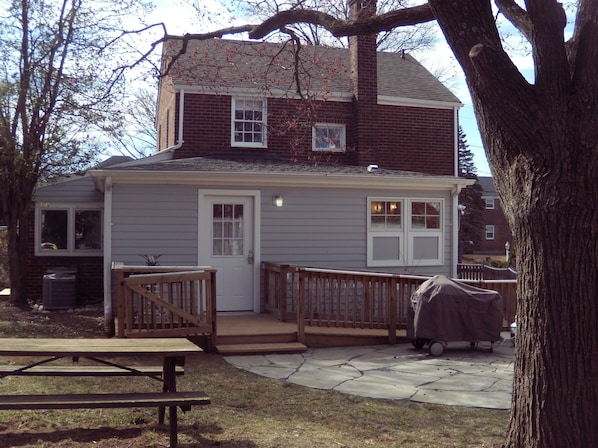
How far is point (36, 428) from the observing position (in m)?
5.38

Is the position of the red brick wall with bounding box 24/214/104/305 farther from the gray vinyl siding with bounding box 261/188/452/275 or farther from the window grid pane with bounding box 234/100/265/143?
the gray vinyl siding with bounding box 261/188/452/275

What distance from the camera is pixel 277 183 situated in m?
11.8

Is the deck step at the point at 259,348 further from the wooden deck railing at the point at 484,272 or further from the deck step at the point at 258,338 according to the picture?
the wooden deck railing at the point at 484,272

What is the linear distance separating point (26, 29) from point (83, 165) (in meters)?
2.96

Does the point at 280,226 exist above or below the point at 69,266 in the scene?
above

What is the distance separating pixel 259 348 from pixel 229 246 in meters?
2.84

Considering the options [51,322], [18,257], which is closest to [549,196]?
[51,322]

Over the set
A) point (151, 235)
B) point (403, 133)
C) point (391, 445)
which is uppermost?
point (403, 133)

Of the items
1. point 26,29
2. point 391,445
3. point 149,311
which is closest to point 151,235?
point 149,311

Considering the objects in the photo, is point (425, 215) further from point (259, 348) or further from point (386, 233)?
point (259, 348)

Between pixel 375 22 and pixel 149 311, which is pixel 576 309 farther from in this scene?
pixel 149 311

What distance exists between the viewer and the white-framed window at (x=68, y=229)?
15.1 meters

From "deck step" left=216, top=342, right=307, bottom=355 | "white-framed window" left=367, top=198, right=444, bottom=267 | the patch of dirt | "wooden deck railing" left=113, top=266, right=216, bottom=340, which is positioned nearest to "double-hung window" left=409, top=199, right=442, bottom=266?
"white-framed window" left=367, top=198, right=444, bottom=267

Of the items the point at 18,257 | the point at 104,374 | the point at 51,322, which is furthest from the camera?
the point at 18,257
